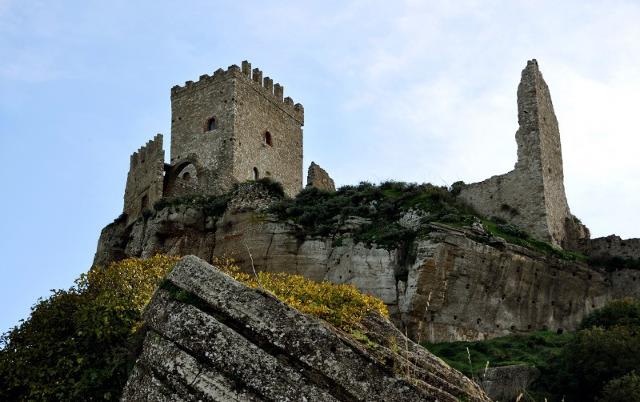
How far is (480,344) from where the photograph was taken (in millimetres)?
29781

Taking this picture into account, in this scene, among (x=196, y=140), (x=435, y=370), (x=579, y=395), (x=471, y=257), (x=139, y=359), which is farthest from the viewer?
(x=196, y=140)

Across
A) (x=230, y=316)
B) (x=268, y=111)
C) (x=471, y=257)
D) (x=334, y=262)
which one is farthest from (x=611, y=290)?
(x=230, y=316)

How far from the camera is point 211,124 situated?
47.5m

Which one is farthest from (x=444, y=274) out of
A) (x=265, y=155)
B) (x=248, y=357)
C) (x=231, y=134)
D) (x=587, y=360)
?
(x=248, y=357)

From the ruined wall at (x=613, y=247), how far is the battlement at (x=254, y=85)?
65.5ft

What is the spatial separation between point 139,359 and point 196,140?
35.3 meters

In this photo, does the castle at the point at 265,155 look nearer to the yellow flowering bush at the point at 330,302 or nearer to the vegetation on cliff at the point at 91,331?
the vegetation on cliff at the point at 91,331

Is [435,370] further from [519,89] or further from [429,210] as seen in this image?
[519,89]

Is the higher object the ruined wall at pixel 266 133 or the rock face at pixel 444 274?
the ruined wall at pixel 266 133

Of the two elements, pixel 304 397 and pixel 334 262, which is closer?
pixel 304 397

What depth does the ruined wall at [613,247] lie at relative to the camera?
3684 cm

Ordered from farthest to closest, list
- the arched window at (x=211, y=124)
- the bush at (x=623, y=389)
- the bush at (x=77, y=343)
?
the arched window at (x=211, y=124), the bush at (x=623, y=389), the bush at (x=77, y=343)

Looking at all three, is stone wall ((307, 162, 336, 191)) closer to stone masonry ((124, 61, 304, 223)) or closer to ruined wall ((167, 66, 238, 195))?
stone masonry ((124, 61, 304, 223))

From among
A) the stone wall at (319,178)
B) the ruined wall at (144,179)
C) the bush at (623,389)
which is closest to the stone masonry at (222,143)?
the ruined wall at (144,179)
